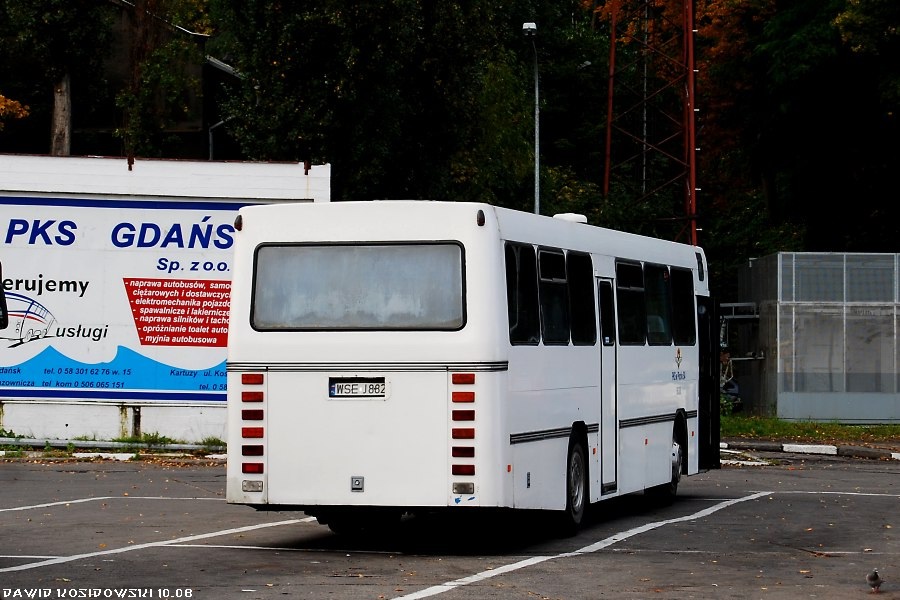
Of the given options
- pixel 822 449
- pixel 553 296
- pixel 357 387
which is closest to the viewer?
pixel 357 387

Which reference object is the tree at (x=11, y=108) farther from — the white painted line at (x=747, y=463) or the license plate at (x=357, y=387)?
the license plate at (x=357, y=387)

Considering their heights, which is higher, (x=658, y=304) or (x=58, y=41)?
(x=58, y=41)

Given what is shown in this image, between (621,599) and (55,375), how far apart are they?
17324 mm

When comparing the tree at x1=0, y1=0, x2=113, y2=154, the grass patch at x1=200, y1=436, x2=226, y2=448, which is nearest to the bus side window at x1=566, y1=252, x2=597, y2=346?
the grass patch at x1=200, y1=436, x2=226, y2=448

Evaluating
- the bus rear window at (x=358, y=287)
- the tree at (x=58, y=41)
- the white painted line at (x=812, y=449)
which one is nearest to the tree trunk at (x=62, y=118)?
the tree at (x=58, y=41)

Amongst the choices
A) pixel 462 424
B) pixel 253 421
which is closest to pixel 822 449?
pixel 462 424

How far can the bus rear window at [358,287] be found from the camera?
14797 millimetres

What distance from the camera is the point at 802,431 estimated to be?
35.9 metres

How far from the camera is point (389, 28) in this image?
43969mm

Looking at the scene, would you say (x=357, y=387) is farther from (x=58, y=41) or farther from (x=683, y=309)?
(x=58, y=41)

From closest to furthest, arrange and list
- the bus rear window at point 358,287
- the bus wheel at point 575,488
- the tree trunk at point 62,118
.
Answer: the bus rear window at point 358,287, the bus wheel at point 575,488, the tree trunk at point 62,118

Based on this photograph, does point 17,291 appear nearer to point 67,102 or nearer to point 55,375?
point 55,375

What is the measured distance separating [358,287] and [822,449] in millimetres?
18038

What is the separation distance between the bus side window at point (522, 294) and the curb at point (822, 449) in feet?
52.3
